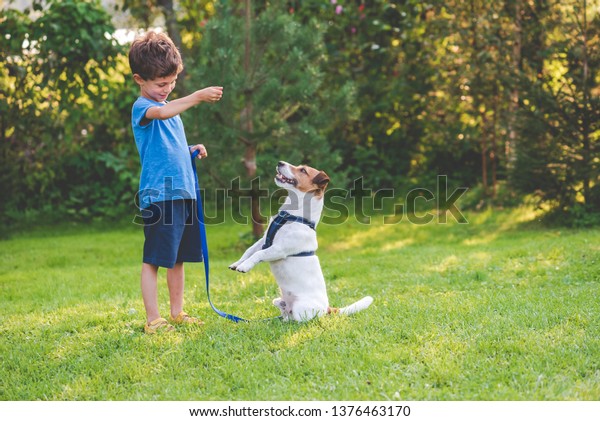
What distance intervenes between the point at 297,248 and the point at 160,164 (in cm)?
105

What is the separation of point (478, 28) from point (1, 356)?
834 centimetres

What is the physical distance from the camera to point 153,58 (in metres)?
4.18

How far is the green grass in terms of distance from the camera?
10.8 feet

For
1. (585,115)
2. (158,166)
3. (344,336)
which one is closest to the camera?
(344,336)

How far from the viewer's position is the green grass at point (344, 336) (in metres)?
3.28

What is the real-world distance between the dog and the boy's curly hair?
0.99 meters

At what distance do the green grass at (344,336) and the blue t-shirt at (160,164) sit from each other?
35.7 inches

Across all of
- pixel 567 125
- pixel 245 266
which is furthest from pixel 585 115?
pixel 245 266

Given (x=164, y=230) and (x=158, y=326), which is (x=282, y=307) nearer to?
(x=158, y=326)

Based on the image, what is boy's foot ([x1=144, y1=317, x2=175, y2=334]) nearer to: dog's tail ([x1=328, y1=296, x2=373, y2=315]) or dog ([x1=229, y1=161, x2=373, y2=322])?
dog ([x1=229, y1=161, x2=373, y2=322])

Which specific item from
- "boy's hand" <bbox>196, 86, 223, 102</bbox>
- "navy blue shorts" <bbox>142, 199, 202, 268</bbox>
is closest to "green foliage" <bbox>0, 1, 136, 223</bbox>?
"navy blue shorts" <bbox>142, 199, 202, 268</bbox>

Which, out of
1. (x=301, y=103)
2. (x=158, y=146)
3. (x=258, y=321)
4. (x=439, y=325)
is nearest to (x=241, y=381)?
(x=258, y=321)

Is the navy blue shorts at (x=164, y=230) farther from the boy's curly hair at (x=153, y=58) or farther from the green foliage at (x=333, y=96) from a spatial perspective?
the green foliage at (x=333, y=96)

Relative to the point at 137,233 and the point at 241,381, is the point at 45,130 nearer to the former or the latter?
the point at 137,233
